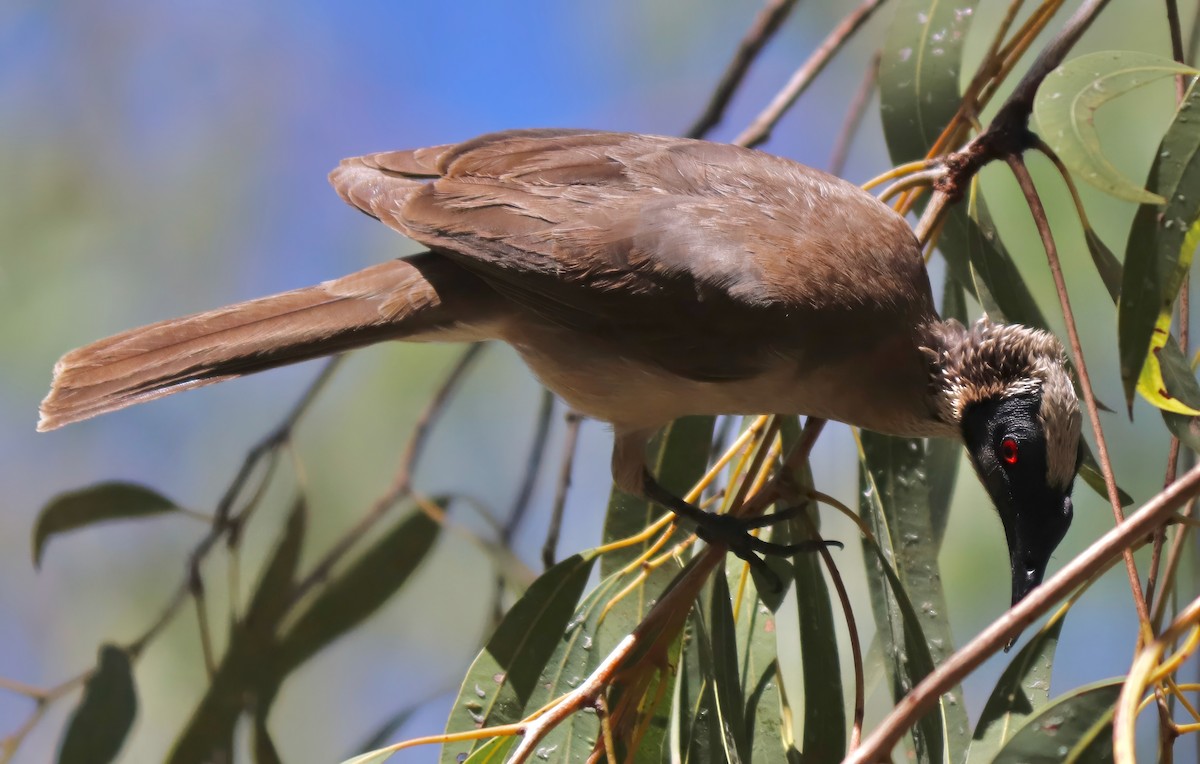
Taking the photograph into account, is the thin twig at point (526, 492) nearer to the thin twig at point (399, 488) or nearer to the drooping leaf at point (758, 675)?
the thin twig at point (399, 488)

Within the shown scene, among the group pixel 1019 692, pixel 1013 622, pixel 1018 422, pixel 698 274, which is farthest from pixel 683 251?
pixel 1013 622

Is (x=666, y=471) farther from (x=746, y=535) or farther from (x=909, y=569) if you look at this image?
(x=909, y=569)

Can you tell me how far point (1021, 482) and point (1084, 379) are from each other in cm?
33

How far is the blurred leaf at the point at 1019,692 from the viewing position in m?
1.44

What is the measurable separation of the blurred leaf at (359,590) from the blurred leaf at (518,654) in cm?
74

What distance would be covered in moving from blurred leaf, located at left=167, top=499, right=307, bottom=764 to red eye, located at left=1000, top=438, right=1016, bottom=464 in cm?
160

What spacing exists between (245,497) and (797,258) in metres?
1.50

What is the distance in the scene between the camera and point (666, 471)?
6.97 feet

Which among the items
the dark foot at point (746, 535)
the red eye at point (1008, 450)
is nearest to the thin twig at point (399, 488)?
the dark foot at point (746, 535)

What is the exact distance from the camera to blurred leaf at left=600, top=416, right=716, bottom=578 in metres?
2.07

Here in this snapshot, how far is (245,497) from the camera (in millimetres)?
2578

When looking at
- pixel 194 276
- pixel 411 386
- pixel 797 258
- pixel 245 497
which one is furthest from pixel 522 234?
pixel 194 276

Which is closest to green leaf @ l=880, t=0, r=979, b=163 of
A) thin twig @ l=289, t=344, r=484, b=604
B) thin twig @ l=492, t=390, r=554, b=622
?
thin twig @ l=492, t=390, r=554, b=622

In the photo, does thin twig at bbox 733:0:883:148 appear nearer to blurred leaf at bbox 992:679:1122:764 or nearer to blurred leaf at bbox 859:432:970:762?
blurred leaf at bbox 859:432:970:762
